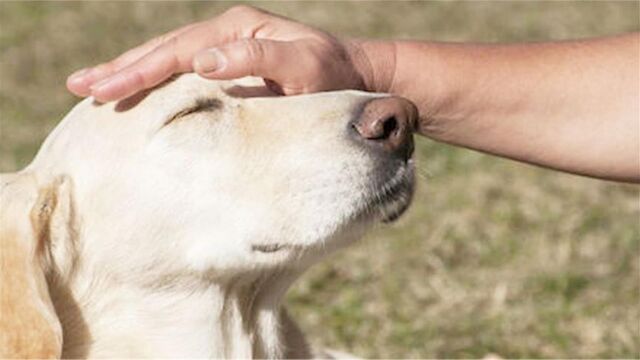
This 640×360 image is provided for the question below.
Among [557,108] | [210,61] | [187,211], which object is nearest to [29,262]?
[187,211]

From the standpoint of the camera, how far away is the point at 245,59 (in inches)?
138

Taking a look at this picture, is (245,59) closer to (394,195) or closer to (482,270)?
(394,195)

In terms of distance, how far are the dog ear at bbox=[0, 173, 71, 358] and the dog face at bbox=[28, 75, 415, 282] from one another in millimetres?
67

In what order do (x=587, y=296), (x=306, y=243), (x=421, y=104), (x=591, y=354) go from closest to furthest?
(x=306, y=243)
(x=421, y=104)
(x=591, y=354)
(x=587, y=296)

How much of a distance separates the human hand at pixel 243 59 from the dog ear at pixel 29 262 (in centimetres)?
27

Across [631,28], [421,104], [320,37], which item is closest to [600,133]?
[421,104]

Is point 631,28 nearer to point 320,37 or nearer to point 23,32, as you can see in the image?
point 23,32

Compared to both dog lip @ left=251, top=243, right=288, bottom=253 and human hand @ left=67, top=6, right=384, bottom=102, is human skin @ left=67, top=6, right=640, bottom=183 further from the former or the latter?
dog lip @ left=251, top=243, right=288, bottom=253

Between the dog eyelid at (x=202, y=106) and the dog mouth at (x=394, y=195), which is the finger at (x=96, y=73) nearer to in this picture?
the dog eyelid at (x=202, y=106)

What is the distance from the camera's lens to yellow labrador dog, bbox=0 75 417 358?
3498 mm

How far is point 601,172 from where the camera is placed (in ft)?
14.2

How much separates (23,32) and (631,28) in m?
3.96

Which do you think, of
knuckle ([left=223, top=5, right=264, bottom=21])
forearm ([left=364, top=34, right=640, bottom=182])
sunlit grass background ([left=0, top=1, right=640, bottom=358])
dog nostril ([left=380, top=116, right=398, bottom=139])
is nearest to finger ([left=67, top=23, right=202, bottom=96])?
knuckle ([left=223, top=5, right=264, bottom=21])

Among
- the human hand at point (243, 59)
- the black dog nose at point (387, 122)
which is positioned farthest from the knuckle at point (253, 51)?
the black dog nose at point (387, 122)
